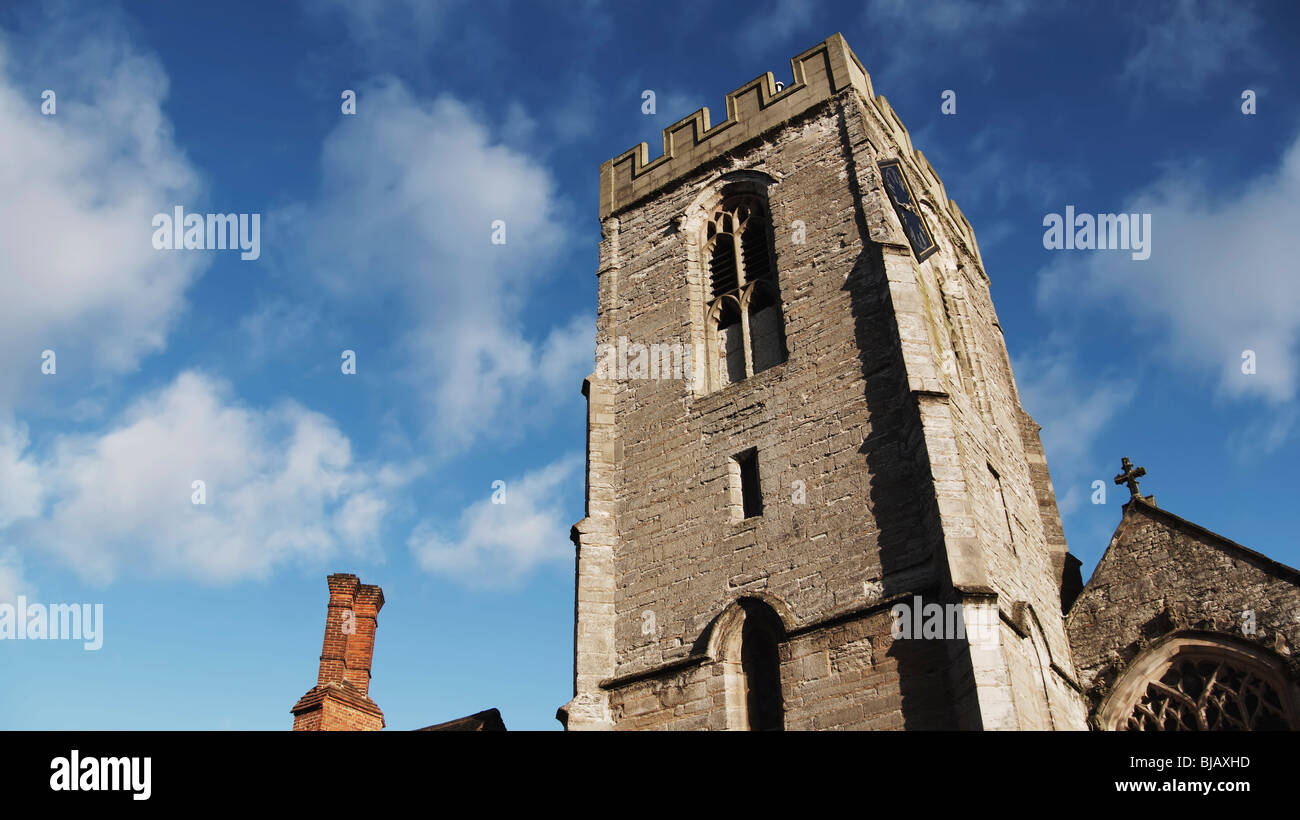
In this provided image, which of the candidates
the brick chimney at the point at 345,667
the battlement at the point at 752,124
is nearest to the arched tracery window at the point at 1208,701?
the battlement at the point at 752,124

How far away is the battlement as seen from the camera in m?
15.7

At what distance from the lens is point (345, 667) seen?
13.5 meters

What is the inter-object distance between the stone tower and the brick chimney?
130 inches

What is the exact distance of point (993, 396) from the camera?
15227 mm

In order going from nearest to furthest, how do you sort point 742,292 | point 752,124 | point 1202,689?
point 1202,689
point 742,292
point 752,124

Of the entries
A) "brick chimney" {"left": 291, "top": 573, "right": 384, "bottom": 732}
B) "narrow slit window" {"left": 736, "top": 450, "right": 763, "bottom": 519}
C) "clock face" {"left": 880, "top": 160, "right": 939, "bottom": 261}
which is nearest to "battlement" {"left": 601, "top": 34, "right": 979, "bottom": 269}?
"clock face" {"left": 880, "top": 160, "right": 939, "bottom": 261}

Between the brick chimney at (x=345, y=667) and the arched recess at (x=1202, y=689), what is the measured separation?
370 inches

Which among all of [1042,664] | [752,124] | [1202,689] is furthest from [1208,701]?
[752,124]

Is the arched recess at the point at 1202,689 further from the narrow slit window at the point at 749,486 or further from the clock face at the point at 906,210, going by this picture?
the clock face at the point at 906,210

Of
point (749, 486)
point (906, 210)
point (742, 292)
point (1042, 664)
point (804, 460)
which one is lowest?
point (1042, 664)

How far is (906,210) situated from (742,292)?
257cm

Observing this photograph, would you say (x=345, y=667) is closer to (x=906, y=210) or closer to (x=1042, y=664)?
(x=1042, y=664)

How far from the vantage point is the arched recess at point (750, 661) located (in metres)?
10.7
